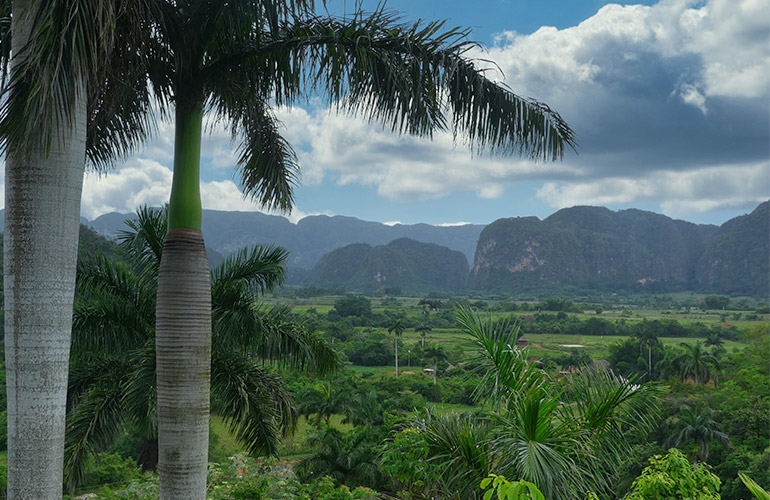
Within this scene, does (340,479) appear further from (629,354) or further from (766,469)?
(629,354)

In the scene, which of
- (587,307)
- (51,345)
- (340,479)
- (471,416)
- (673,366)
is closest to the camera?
(51,345)

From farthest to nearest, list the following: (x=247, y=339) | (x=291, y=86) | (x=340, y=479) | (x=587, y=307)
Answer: (x=587, y=307) → (x=340, y=479) → (x=247, y=339) → (x=291, y=86)

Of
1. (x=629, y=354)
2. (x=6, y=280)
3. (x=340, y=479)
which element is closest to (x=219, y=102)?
(x=6, y=280)

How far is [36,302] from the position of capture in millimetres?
2557

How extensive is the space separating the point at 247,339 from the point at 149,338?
123 centimetres

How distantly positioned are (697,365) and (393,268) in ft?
443

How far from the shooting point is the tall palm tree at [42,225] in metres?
2.44

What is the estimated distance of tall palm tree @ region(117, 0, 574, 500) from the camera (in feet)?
11.3

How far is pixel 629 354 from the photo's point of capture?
39844 millimetres

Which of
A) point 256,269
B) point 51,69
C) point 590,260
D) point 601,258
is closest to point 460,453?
point 256,269

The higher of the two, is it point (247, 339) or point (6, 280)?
point (6, 280)

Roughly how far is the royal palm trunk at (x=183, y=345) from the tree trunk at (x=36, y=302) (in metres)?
0.87

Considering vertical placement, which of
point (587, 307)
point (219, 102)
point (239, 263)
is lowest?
point (587, 307)

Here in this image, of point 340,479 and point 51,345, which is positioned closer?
point 51,345
